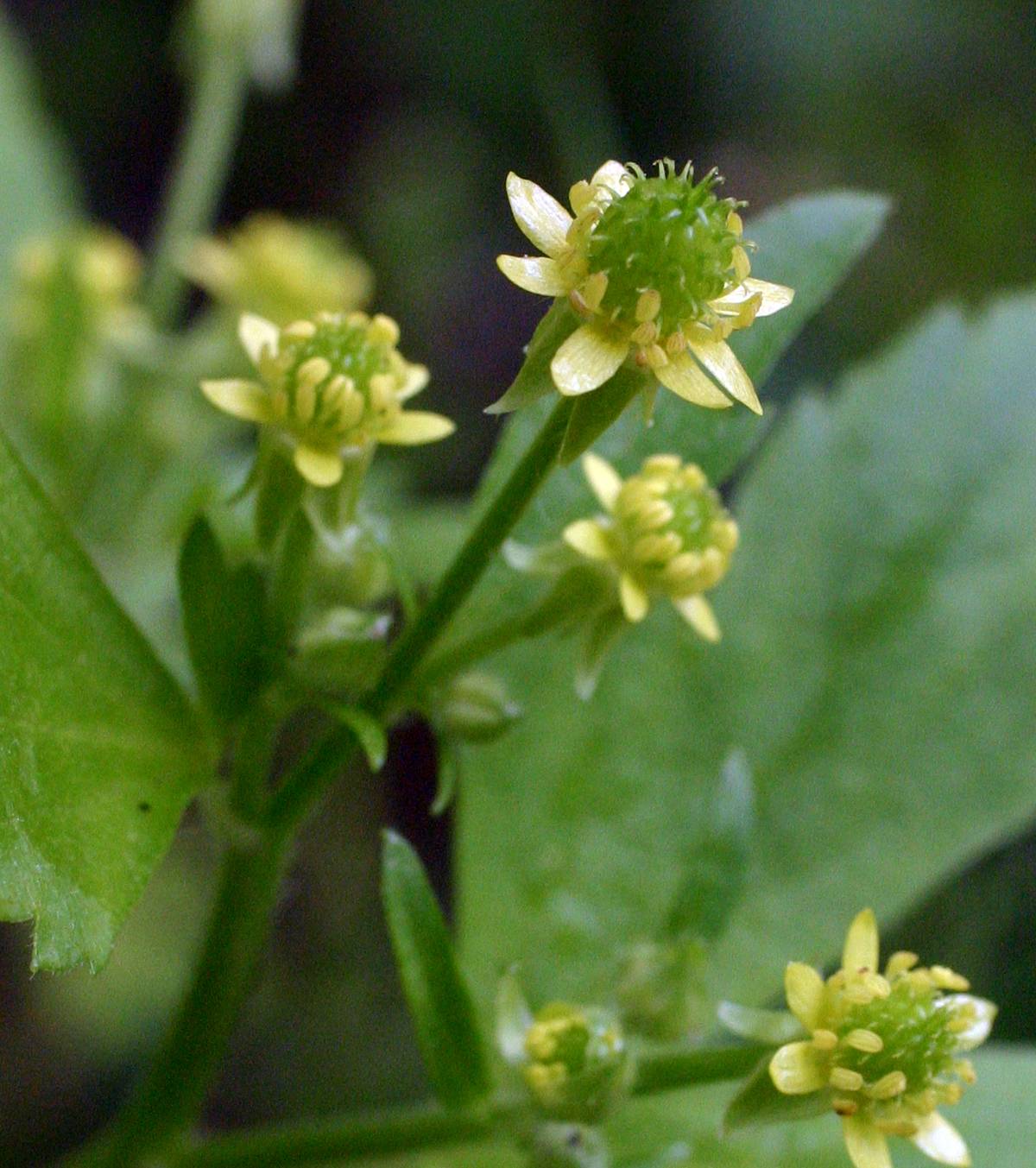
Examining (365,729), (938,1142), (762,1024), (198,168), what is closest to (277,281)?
(198,168)

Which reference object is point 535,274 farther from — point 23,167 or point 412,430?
point 23,167

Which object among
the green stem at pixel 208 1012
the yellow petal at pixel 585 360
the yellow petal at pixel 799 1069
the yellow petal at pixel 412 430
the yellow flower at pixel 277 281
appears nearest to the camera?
the yellow petal at pixel 585 360

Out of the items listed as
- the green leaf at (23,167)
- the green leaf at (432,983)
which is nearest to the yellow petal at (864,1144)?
the green leaf at (432,983)

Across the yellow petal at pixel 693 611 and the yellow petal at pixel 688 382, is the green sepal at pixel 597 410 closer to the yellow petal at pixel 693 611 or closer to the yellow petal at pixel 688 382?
the yellow petal at pixel 688 382

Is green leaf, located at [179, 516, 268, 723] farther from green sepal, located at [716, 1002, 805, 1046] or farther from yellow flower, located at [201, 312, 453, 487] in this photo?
green sepal, located at [716, 1002, 805, 1046]

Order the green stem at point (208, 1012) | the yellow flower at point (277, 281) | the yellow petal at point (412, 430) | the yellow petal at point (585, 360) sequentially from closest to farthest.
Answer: the yellow petal at point (585, 360) → the yellow petal at point (412, 430) → the green stem at point (208, 1012) → the yellow flower at point (277, 281)

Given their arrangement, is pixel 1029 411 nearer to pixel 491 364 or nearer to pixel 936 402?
pixel 936 402
